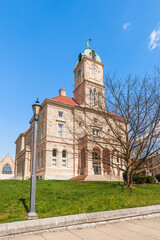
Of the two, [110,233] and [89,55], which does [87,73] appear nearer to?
[89,55]

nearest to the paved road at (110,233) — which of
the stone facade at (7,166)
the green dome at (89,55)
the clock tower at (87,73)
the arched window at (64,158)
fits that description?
the arched window at (64,158)

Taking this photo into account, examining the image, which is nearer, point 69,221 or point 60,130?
point 69,221

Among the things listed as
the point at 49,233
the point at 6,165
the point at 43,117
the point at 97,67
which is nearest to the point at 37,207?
the point at 49,233

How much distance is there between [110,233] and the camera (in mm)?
5238

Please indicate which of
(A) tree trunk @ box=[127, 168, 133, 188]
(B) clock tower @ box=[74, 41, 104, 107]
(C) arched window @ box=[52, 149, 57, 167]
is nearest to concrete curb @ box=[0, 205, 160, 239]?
(A) tree trunk @ box=[127, 168, 133, 188]

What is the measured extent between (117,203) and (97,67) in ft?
110

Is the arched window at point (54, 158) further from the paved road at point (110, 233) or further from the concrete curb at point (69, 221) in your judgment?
the paved road at point (110, 233)

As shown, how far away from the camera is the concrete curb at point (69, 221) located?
4.90m

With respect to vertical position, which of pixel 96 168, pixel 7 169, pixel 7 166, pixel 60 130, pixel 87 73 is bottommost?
pixel 7 169

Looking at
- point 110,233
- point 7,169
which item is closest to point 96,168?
point 110,233

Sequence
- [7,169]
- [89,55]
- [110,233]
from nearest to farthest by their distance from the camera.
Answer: [110,233] < [89,55] < [7,169]

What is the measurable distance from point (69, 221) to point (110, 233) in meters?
1.28

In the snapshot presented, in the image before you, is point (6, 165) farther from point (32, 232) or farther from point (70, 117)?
point (32, 232)

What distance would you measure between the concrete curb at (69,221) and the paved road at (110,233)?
6.7 inches
